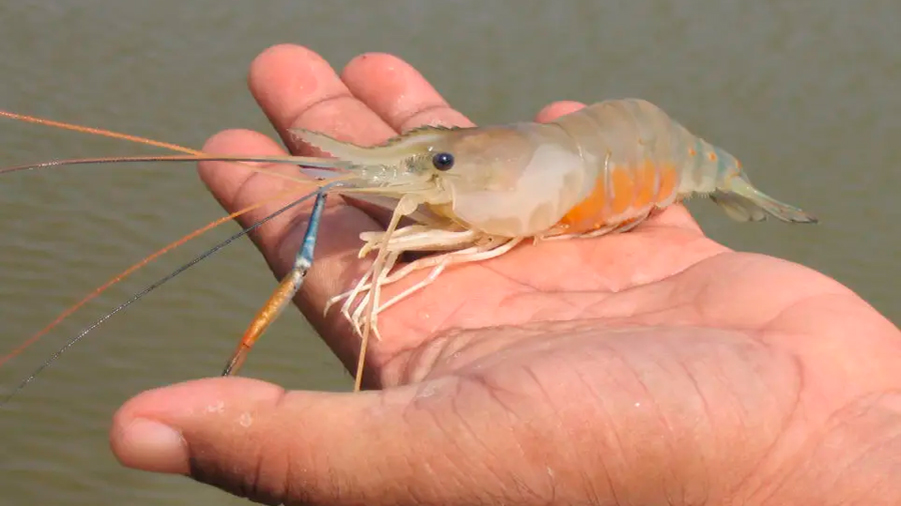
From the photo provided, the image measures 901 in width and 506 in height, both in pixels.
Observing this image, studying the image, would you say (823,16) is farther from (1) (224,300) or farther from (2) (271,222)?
(2) (271,222)

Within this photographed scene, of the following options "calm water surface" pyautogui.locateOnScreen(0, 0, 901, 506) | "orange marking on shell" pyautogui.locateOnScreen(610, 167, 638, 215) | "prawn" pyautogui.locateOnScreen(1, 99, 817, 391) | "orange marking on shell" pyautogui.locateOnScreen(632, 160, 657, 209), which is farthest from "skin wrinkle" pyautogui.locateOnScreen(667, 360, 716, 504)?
"calm water surface" pyautogui.locateOnScreen(0, 0, 901, 506)

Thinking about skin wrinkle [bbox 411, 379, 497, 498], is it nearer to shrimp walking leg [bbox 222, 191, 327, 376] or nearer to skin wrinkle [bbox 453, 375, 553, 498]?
skin wrinkle [bbox 453, 375, 553, 498]

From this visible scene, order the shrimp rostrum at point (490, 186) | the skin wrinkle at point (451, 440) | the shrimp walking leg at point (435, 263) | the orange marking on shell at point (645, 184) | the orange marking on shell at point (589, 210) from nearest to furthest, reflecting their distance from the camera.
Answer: the skin wrinkle at point (451, 440) → the shrimp walking leg at point (435, 263) → the shrimp rostrum at point (490, 186) → the orange marking on shell at point (589, 210) → the orange marking on shell at point (645, 184)

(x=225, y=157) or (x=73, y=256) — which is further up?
(x=225, y=157)

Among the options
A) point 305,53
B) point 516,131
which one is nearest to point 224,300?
point 305,53

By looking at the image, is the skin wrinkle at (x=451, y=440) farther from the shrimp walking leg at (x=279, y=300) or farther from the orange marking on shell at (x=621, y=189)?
the orange marking on shell at (x=621, y=189)

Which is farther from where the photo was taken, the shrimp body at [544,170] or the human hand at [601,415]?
the shrimp body at [544,170]

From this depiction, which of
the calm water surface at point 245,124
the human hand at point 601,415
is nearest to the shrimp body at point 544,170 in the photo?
the human hand at point 601,415

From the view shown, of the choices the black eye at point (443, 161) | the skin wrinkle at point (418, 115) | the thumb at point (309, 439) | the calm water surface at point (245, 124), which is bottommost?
the calm water surface at point (245, 124)
